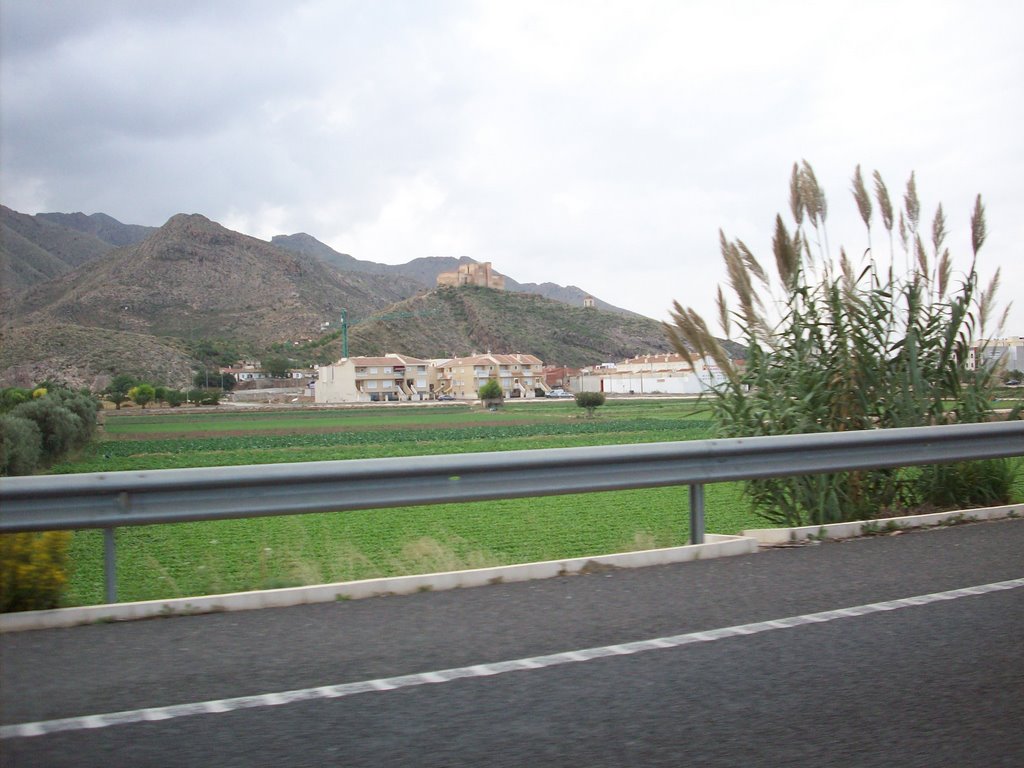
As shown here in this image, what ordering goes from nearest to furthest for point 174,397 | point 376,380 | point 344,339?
1. point 174,397
2. point 376,380
3. point 344,339

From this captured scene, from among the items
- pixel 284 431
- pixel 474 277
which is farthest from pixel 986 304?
pixel 474 277

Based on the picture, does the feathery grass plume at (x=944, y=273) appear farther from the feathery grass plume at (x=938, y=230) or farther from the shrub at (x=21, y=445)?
the shrub at (x=21, y=445)

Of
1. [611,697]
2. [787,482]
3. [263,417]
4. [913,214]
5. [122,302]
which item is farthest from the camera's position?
[122,302]

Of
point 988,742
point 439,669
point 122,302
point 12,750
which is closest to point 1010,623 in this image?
point 988,742

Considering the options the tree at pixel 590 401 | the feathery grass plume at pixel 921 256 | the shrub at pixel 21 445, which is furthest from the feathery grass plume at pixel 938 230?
the tree at pixel 590 401

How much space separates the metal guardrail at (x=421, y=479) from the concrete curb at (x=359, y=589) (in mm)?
342

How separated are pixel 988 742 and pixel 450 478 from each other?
12.2 ft

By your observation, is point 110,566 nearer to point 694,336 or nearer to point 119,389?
point 694,336

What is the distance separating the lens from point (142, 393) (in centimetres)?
5462

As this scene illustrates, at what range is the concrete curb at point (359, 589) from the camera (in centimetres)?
541

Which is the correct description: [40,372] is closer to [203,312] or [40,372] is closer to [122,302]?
[122,302]

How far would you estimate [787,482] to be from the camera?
897 centimetres

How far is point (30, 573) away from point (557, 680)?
313 cm

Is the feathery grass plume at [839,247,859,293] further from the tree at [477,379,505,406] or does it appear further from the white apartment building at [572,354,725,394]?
the tree at [477,379,505,406]
